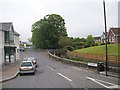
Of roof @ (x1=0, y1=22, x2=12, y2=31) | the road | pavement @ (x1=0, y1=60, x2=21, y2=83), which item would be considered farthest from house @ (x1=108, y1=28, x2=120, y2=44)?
the road

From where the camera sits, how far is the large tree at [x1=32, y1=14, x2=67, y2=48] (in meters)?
104

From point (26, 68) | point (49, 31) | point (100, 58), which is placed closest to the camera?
point (26, 68)

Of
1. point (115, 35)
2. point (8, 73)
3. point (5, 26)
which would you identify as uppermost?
point (5, 26)

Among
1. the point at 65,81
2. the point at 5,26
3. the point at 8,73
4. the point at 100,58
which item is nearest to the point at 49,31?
the point at 5,26

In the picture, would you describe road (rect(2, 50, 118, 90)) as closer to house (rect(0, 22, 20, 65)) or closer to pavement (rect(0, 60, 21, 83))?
pavement (rect(0, 60, 21, 83))

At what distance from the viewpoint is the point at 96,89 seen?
18.4m

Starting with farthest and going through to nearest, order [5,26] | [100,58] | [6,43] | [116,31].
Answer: [116,31], [5,26], [6,43], [100,58]

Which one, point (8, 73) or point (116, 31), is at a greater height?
point (116, 31)

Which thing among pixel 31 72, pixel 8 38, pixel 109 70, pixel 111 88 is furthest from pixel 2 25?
pixel 111 88

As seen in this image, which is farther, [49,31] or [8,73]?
[49,31]

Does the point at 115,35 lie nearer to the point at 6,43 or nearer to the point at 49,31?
the point at 49,31

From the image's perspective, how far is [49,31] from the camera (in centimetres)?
10381

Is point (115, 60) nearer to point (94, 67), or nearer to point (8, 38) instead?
point (94, 67)

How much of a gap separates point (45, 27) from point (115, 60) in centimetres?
6557
